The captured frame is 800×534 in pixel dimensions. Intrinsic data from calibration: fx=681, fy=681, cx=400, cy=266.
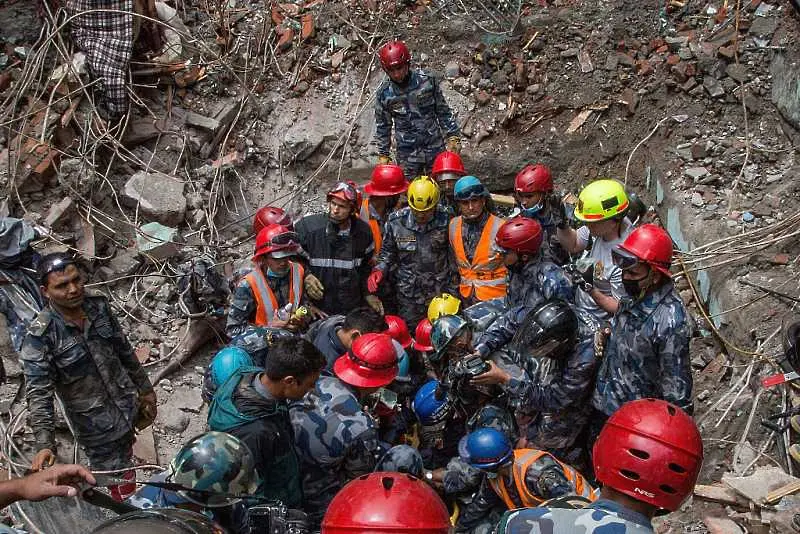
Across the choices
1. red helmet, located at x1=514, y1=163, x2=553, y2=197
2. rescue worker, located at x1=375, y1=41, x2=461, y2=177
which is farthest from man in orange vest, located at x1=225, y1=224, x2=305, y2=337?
rescue worker, located at x1=375, y1=41, x2=461, y2=177

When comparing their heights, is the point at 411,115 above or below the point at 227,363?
below

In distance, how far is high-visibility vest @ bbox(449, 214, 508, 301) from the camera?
5.68 metres

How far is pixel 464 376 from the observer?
14.2 feet

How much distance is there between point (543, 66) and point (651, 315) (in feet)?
19.3

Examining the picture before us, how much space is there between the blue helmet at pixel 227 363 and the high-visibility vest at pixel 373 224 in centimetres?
214

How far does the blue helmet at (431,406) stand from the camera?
466cm

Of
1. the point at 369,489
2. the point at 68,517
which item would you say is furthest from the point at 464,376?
the point at 68,517

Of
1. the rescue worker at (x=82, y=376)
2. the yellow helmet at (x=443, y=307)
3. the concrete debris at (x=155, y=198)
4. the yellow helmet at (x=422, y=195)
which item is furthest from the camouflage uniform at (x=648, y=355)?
the concrete debris at (x=155, y=198)

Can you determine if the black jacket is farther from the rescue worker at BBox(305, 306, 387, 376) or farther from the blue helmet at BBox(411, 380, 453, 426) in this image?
the blue helmet at BBox(411, 380, 453, 426)

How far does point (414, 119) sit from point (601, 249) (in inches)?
115

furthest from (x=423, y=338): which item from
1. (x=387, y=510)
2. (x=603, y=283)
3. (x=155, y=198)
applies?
(x=155, y=198)

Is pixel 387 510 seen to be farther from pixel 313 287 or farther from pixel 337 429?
pixel 313 287

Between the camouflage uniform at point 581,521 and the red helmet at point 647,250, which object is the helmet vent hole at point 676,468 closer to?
the camouflage uniform at point 581,521

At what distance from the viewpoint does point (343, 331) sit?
4.58 metres
